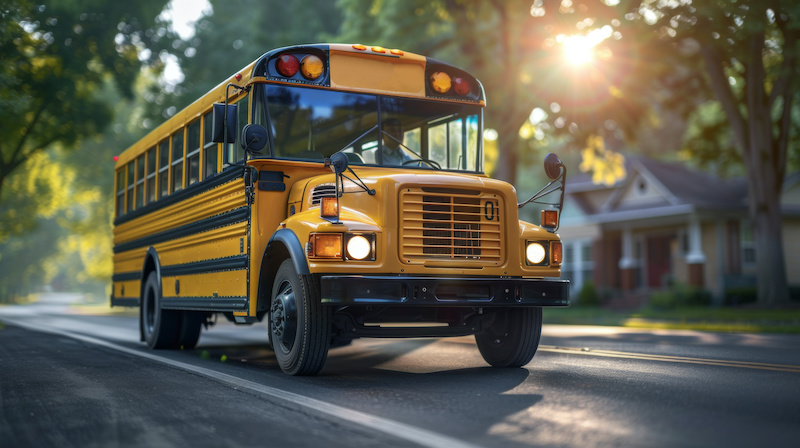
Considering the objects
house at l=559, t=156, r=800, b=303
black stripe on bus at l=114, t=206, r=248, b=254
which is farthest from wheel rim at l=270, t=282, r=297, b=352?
house at l=559, t=156, r=800, b=303

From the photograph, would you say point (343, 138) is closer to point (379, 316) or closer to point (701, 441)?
point (379, 316)

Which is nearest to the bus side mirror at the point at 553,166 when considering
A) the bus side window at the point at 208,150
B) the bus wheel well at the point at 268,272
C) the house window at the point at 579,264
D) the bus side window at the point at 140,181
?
the bus wheel well at the point at 268,272

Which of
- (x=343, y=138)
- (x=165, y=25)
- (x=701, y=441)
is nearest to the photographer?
(x=701, y=441)

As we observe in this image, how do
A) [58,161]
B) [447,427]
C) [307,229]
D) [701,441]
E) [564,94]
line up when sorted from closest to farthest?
1. [701,441]
2. [447,427]
3. [307,229]
4. [564,94]
5. [58,161]

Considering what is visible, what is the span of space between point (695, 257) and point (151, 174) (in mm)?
23640

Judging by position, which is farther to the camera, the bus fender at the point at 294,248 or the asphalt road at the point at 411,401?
the bus fender at the point at 294,248

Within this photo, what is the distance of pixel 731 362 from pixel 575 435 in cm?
453

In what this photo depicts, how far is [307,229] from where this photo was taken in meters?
7.34

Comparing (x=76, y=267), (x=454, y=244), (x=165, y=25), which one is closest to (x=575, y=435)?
(x=454, y=244)

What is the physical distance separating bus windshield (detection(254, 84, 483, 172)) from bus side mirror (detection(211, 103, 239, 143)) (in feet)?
0.92

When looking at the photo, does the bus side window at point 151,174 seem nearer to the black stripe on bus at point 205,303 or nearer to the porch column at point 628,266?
the black stripe on bus at point 205,303

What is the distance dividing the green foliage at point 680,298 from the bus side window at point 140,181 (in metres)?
20.4

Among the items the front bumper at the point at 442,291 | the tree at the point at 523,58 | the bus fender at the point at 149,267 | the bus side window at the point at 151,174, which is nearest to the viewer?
the front bumper at the point at 442,291

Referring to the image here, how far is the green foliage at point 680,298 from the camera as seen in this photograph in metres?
28.9
